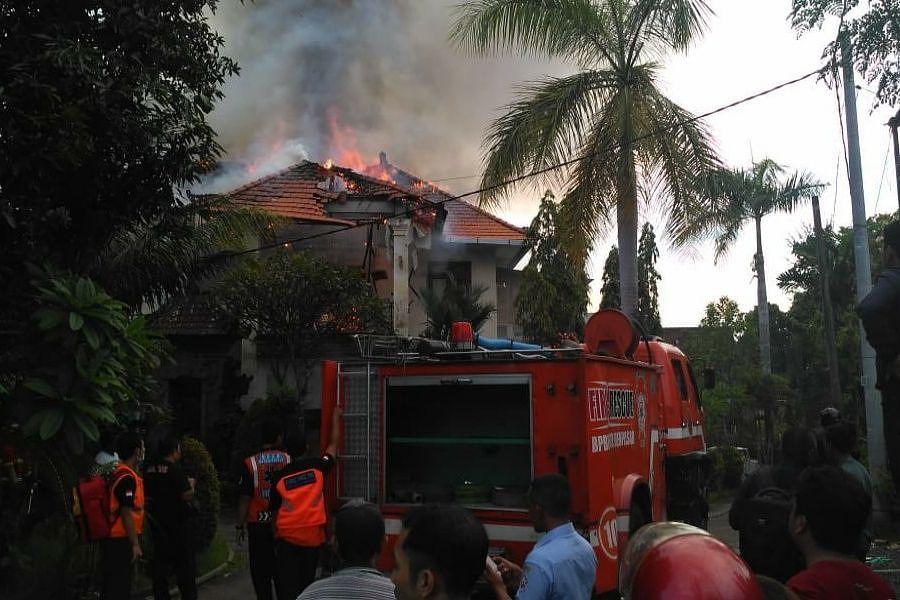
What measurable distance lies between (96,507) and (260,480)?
1.27 metres

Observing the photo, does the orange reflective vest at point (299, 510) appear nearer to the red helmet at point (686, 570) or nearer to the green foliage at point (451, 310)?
the red helmet at point (686, 570)

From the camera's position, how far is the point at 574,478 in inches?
235

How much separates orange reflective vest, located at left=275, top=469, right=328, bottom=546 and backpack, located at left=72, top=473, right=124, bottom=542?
129cm

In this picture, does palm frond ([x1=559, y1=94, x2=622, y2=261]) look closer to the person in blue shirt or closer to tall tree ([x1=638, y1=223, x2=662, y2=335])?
the person in blue shirt

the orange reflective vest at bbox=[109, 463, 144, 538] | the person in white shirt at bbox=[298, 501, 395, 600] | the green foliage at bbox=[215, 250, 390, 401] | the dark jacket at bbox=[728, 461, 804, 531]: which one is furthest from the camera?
the green foliage at bbox=[215, 250, 390, 401]

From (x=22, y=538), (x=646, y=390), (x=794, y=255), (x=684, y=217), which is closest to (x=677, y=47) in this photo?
(x=684, y=217)

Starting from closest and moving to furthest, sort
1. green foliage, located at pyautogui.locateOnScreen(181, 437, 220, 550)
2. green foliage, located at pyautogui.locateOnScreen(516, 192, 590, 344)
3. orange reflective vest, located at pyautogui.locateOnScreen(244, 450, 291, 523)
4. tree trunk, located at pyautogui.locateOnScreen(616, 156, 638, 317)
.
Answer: orange reflective vest, located at pyautogui.locateOnScreen(244, 450, 291, 523), green foliage, located at pyautogui.locateOnScreen(181, 437, 220, 550), tree trunk, located at pyautogui.locateOnScreen(616, 156, 638, 317), green foliage, located at pyautogui.locateOnScreen(516, 192, 590, 344)

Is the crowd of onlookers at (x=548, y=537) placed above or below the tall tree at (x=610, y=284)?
below

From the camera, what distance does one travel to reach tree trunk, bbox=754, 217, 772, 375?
2811cm

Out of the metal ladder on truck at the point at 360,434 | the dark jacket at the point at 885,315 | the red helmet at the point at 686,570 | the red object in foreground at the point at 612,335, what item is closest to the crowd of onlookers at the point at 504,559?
the red helmet at the point at 686,570

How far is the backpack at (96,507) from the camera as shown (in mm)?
6266

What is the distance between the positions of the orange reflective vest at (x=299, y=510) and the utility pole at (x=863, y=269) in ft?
32.4

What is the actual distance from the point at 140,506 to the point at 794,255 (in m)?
29.5

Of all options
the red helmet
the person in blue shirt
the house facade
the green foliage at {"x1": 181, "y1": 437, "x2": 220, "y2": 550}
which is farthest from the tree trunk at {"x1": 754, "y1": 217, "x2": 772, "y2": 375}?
the red helmet
